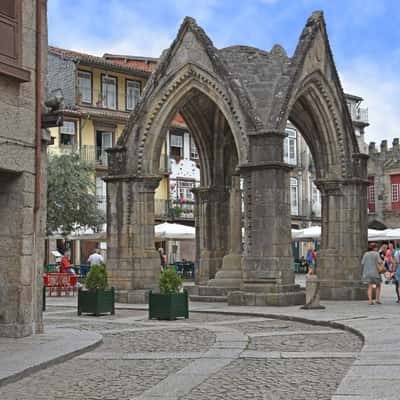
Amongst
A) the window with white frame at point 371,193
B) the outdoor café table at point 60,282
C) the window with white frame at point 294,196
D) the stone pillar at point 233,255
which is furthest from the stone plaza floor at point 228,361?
the window with white frame at point 371,193

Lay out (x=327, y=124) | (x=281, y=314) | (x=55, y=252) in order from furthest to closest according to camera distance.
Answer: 1. (x=55, y=252)
2. (x=327, y=124)
3. (x=281, y=314)

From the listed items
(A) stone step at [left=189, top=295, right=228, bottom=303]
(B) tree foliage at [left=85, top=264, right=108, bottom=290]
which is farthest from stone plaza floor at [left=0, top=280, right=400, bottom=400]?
(A) stone step at [left=189, top=295, right=228, bottom=303]

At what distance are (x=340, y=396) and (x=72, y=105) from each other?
43.3 metres

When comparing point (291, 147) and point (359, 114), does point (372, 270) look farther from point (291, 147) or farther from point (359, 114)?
point (359, 114)

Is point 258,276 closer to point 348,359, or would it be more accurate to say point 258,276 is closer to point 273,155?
Result: point 273,155

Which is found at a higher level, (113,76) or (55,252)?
(113,76)

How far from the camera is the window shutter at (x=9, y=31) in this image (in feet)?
38.8

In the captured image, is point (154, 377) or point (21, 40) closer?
point (154, 377)

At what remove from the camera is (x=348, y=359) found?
10.3m

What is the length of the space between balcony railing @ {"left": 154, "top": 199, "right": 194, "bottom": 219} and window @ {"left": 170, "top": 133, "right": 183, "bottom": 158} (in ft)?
11.6

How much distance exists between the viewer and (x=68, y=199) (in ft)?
132

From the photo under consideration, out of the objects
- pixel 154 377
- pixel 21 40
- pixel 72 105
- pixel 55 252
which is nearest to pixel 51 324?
pixel 21 40

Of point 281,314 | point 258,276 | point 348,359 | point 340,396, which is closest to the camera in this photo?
point 340,396

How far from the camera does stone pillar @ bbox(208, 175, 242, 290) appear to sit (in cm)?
2211
